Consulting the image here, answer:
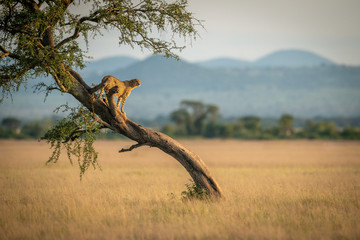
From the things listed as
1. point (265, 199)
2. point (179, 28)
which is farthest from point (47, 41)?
point (265, 199)

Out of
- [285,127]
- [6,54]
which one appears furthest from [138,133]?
[285,127]

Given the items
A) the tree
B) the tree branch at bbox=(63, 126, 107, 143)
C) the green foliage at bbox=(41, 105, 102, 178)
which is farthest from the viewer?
the tree

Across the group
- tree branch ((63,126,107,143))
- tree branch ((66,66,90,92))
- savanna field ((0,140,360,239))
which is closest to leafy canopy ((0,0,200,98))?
tree branch ((66,66,90,92))

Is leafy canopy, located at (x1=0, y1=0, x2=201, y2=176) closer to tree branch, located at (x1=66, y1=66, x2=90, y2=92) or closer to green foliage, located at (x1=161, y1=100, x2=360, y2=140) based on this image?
tree branch, located at (x1=66, y1=66, x2=90, y2=92)

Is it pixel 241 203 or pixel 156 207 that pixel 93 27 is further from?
pixel 241 203

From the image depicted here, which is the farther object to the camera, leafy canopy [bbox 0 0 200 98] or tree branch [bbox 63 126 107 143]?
tree branch [bbox 63 126 107 143]

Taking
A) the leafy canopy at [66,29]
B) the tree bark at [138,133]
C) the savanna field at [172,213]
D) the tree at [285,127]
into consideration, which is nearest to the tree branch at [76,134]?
Answer: the tree bark at [138,133]

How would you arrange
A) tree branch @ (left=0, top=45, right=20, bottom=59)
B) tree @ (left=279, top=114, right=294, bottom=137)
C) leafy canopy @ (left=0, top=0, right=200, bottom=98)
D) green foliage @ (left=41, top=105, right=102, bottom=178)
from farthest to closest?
1. tree @ (left=279, top=114, right=294, bottom=137)
2. green foliage @ (left=41, top=105, right=102, bottom=178)
3. leafy canopy @ (left=0, top=0, right=200, bottom=98)
4. tree branch @ (left=0, top=45, right=20, bottom=59)

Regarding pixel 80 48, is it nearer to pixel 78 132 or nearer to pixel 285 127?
pixel 78 132

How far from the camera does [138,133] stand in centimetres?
1263

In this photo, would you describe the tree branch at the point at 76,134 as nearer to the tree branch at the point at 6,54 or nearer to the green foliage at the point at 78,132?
the green foliage at the point at 78,132

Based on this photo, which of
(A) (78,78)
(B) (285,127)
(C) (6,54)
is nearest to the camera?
(C) (6,54)

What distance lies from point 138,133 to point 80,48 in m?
3.22

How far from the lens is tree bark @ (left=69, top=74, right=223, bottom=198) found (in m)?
12.1
